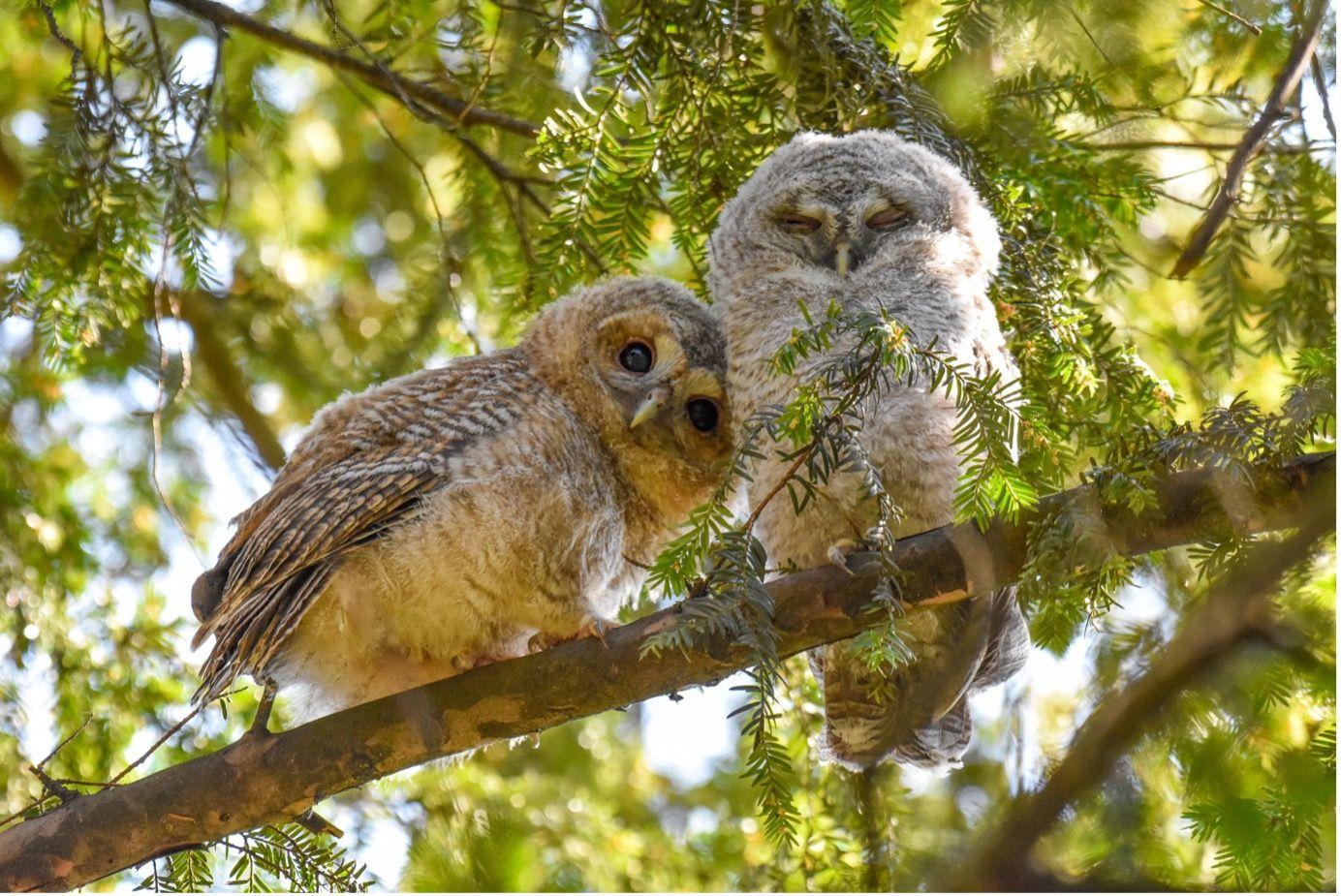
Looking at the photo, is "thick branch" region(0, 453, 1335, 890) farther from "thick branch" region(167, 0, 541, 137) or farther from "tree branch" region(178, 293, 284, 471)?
"tree branch" region(178, 293, 284, 471)

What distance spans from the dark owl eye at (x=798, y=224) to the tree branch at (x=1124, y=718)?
1.72 m

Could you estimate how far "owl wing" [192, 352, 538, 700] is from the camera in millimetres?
2229

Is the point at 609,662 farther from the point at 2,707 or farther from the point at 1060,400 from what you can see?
the point at 2,707

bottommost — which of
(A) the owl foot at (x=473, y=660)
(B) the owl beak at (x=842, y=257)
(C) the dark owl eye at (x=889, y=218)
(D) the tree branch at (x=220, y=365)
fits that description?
(A) the owl foot at (x=473, y=660)

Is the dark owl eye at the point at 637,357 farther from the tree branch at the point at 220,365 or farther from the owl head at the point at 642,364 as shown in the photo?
the tree branch at the point at 220,365

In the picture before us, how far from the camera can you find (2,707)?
128 inches

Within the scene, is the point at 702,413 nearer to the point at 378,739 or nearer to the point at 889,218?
the point at 889,218

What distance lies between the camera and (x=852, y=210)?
8.27 feet

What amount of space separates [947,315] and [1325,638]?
1140mm

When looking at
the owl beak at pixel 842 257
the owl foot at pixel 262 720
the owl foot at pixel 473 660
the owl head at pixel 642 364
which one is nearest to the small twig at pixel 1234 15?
the owl beak at pixel 842 257

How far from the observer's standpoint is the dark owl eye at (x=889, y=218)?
2.54 metres

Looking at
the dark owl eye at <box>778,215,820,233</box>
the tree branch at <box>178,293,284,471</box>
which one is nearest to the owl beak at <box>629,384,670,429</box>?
the dark owl eye at <box>778,215,820,233</box>

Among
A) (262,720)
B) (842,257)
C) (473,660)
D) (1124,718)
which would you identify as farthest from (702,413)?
(1124,718)

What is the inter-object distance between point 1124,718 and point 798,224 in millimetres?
1904
